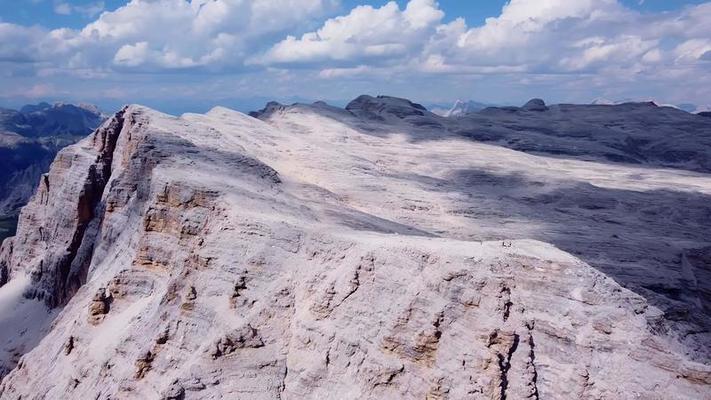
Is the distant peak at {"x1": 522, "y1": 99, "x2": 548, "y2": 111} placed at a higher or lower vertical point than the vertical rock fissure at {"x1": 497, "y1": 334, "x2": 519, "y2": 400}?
higher

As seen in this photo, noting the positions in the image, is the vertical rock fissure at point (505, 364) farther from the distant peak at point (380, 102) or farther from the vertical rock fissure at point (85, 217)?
the distant peak at point (380, 102)

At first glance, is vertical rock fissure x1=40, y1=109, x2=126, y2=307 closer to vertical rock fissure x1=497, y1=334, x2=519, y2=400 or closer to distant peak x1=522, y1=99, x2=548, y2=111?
vertical rock fissure x1=497, y1=334, x2=519, y2=400

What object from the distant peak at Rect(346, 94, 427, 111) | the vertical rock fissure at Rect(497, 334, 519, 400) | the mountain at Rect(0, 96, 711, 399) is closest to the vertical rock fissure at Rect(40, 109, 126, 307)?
the mountain at Rect(0, 96, 711, 399)

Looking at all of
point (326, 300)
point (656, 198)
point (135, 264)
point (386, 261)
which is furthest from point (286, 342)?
point (656, 198)

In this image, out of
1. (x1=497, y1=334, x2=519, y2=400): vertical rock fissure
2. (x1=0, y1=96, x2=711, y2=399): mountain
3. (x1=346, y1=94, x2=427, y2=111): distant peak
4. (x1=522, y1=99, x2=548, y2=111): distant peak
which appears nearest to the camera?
(x1=497, y1=334, x2=519, y2=400): vertical rock fissure

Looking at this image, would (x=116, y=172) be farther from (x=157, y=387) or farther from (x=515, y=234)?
(x=515, y=234)

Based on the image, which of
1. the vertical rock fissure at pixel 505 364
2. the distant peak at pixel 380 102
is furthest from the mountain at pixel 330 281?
the distant peak at pixel 380 102

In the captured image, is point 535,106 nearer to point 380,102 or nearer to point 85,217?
point 380,102

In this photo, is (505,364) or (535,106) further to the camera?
(535,106)

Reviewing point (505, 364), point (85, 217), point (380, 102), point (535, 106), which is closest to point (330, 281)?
point (505, 364)
